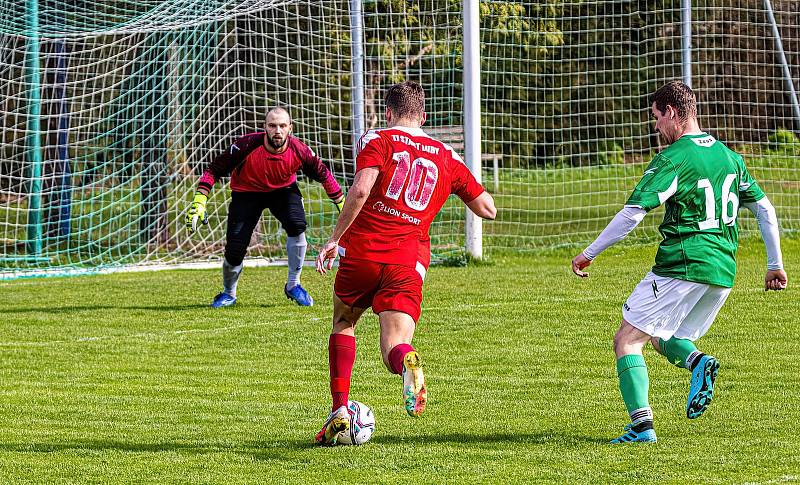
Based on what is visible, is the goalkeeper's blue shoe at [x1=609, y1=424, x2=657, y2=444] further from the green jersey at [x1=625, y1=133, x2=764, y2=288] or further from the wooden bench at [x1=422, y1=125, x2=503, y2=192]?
the wooden bench at [x1=422, y1=125, x2=503, y2=192]

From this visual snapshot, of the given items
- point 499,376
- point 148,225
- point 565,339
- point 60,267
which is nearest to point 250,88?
point 148,225

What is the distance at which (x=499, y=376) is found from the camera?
8430mm

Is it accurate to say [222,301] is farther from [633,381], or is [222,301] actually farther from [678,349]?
[633,381]

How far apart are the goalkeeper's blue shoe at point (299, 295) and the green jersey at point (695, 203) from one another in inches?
249

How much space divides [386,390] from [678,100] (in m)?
2.97

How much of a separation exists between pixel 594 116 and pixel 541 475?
13029 mm

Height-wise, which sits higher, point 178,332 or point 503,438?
point 503,438

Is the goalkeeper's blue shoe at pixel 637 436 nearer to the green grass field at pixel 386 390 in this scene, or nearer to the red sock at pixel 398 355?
the green grass field at pixel 386 390

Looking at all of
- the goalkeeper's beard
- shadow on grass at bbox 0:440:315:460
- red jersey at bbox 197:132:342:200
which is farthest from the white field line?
shadow on grass at bbox 0:440:315:460

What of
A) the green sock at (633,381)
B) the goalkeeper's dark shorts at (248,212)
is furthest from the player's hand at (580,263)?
the goalkeeper's dark shorts at (248,212)

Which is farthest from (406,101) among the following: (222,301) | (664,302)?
(222,301)

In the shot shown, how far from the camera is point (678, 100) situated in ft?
20.1

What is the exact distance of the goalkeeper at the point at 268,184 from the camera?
11.7 meters

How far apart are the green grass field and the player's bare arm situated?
38.9 inches
